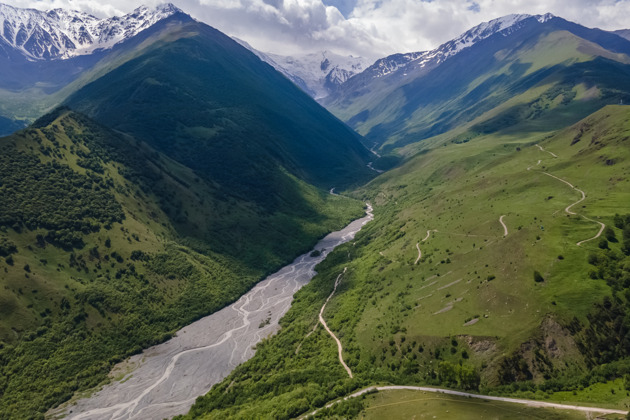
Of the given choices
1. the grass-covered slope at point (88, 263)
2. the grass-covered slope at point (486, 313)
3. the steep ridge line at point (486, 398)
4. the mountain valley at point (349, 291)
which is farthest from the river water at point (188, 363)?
the steep ridge line at point (486, 398)

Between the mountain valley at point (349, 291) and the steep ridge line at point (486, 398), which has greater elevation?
the mountain valley at point (349, 291)

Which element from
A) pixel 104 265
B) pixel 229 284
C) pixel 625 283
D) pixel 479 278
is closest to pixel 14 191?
pixel 104 265

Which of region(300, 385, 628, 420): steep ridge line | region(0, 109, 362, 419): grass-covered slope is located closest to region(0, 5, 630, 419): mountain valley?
region(0, 109, 362, 419): grass-covered slope

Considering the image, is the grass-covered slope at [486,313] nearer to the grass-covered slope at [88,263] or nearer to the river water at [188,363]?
the river water at [188,363]

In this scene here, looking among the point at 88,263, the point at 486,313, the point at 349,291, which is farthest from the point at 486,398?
the point at 88,263

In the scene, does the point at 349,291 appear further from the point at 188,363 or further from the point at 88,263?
the point at 88,263

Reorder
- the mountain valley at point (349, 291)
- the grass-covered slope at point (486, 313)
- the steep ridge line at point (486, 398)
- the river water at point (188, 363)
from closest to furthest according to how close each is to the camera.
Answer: the steep ridge line at point (486, 398)
the grass-covered slope at point (486, 313)
the mountain valley at point (349, 291)
the river water at point (188, 363)

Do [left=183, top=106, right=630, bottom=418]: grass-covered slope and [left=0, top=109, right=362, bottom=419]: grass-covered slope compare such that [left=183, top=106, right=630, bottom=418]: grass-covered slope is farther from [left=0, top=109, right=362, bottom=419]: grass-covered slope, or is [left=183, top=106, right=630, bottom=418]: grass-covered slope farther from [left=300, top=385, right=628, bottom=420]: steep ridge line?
[left=0, top=109, right=362, bottom=419]: grass-covered slope
